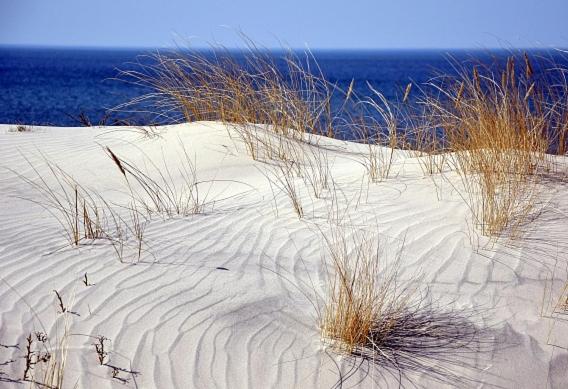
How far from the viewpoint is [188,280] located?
3.09 meters

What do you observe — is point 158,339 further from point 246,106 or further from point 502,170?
point 246,106

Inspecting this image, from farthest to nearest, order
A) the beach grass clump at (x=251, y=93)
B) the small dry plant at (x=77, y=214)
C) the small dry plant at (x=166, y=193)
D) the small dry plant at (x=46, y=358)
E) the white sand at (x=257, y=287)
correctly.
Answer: the beach grass clump at (x=251, y=93)
the small dry plant at (x=166, y=193)
the small dry plant at (x=77, y=214)
the white sand at (x=257, y=287)
the small dry plant at (x=46, y=358)

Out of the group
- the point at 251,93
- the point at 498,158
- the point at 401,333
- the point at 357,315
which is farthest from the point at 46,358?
the point at 251,93

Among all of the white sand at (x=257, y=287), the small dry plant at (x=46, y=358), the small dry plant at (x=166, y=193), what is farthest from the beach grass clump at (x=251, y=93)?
the small dry plant at (x=46, y=358)

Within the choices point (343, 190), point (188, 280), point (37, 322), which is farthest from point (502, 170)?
point (37, 322)

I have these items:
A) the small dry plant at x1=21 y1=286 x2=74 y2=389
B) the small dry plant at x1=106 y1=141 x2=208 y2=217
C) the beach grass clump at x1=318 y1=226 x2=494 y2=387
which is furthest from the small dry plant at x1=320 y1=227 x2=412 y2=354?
the small dry plant at x1=106 y1=141 x2=208 y2=217

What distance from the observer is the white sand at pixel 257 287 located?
2500 mm

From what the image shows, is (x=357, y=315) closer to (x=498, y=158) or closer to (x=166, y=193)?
(x=166, y=193)

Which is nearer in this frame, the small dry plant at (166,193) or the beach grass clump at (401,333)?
the beach grass clump at (401,333)

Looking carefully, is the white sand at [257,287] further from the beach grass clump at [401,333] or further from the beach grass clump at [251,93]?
the beach grass clump at [251,93]

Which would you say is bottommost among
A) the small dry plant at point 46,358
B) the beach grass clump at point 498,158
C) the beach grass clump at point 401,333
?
the beach grass clump at point 401,333

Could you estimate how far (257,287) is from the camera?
10.1 ft

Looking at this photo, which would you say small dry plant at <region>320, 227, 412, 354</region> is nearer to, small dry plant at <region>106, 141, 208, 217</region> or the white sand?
the white sand

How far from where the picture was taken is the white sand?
2.50 metres
